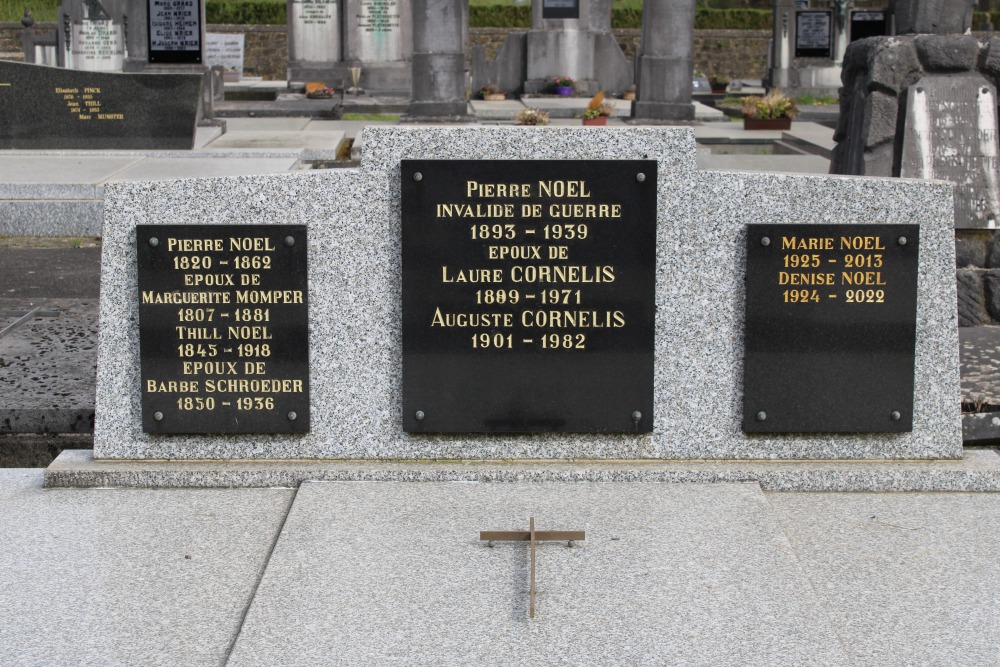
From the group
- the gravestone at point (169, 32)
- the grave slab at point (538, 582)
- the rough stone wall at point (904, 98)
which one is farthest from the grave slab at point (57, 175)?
the grave slab at point (538, 582)

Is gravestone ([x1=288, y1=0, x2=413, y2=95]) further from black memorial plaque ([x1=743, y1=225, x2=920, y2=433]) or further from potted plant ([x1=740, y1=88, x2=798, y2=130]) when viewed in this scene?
black memorial plaque ([x1=743, y1=225, x2=920, y2=433])

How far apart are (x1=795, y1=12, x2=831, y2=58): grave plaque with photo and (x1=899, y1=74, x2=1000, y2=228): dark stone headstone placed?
21776 millimetres

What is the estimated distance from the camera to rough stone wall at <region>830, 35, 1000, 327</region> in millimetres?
7086

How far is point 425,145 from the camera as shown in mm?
4566

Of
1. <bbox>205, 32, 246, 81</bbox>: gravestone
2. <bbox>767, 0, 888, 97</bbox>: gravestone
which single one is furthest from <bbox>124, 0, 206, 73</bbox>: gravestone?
<bbox>205, 32, 246, 81</bbox>: gravestone

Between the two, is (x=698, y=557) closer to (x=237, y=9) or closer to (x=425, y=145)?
(x=425, y=145)

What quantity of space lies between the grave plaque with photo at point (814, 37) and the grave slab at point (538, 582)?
2540 centimetres

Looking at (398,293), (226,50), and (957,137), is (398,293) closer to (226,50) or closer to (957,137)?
(957,137)

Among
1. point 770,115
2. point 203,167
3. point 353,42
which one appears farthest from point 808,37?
point 203,167

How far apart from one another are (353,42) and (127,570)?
22.0 m

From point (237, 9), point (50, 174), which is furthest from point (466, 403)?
point (237, 9)

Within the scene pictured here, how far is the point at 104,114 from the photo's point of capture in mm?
14062

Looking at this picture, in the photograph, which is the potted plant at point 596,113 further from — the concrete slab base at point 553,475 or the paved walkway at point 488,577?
the paved walkway at point 488,577

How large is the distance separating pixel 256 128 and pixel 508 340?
1490 cm
